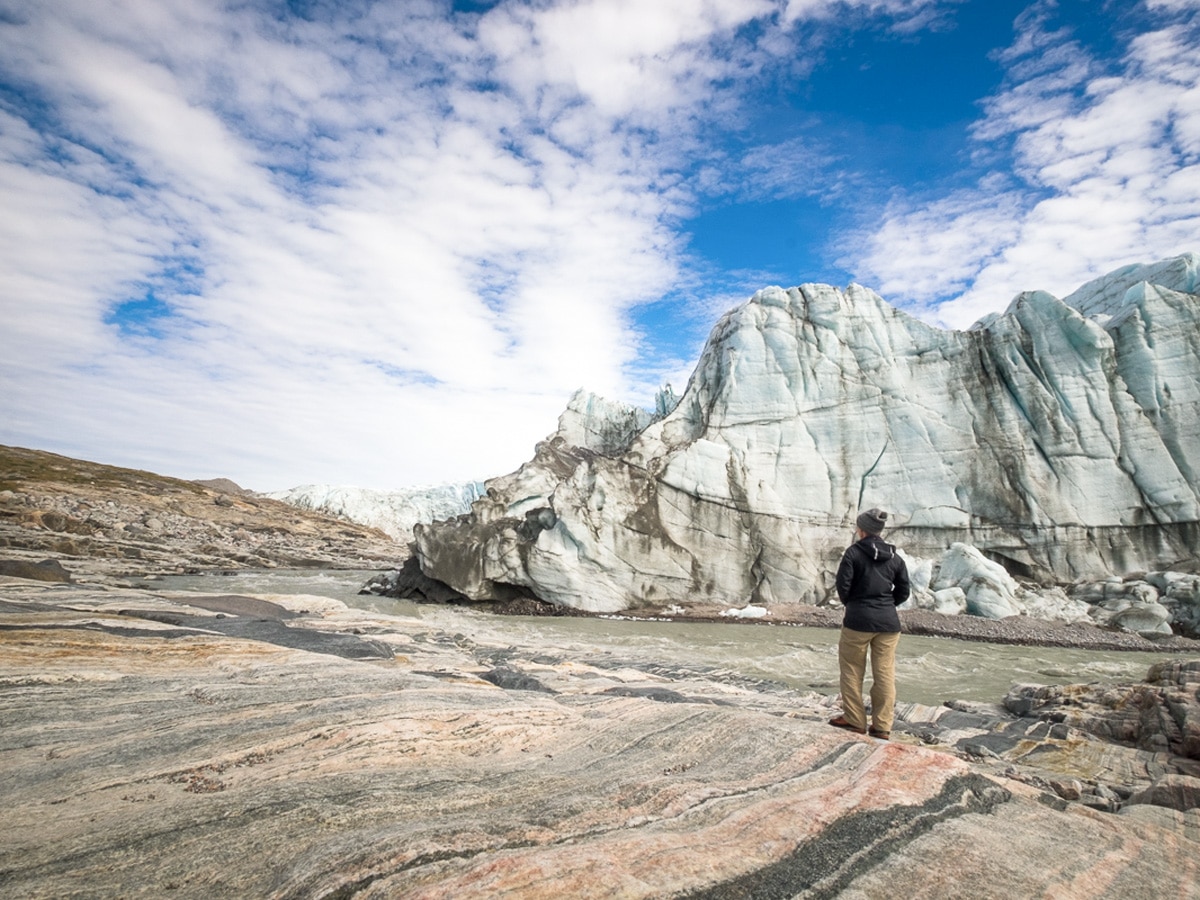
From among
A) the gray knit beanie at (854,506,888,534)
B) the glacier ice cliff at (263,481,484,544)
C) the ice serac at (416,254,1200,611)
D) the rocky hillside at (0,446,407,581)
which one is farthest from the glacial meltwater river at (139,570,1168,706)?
the glacier ice cliff at (263,481,484,544)

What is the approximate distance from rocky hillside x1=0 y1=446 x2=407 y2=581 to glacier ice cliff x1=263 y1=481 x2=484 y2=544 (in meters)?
21.4

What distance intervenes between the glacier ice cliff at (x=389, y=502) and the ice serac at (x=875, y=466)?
72533mm

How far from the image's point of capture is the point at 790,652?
16.6 m

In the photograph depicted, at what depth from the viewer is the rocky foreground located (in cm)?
270

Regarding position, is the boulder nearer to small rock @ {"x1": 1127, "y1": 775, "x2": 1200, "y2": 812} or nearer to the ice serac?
the ice serac

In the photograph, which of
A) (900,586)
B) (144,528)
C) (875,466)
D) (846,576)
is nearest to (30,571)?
(846,576)

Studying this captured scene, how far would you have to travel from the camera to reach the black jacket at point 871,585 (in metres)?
5.45

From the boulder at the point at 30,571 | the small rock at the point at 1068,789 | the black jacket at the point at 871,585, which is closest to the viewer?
the small rock at the point at 1068,789

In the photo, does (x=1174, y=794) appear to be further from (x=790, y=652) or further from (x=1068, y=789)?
(x=790, y=652)

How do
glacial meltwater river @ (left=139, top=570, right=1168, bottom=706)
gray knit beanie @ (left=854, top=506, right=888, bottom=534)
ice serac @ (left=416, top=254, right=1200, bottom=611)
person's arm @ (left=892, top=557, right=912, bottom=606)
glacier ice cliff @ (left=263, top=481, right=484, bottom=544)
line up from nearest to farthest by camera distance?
person's arm @ (left=892, top=557, right=912, bottom=606)
gray knit beanie @ (left=854, top=506, right=888, bottom=534)
glacial meltwater river @ (left=139, top=570, right=1168, bottom=706)
ice serac @ (left=416, top=254, right=1200, bottom=611)
glacier ice cliff @ (left=263, top=481, right=484, bottom=544)

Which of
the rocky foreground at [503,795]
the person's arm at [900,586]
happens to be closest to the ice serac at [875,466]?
the rocky foreground at [503,795]

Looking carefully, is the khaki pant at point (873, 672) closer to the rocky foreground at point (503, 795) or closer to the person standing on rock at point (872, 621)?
the person standing on rock at point (872, 621)

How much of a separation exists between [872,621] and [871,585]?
0.33 meters

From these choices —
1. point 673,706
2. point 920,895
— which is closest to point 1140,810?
point 920,895
